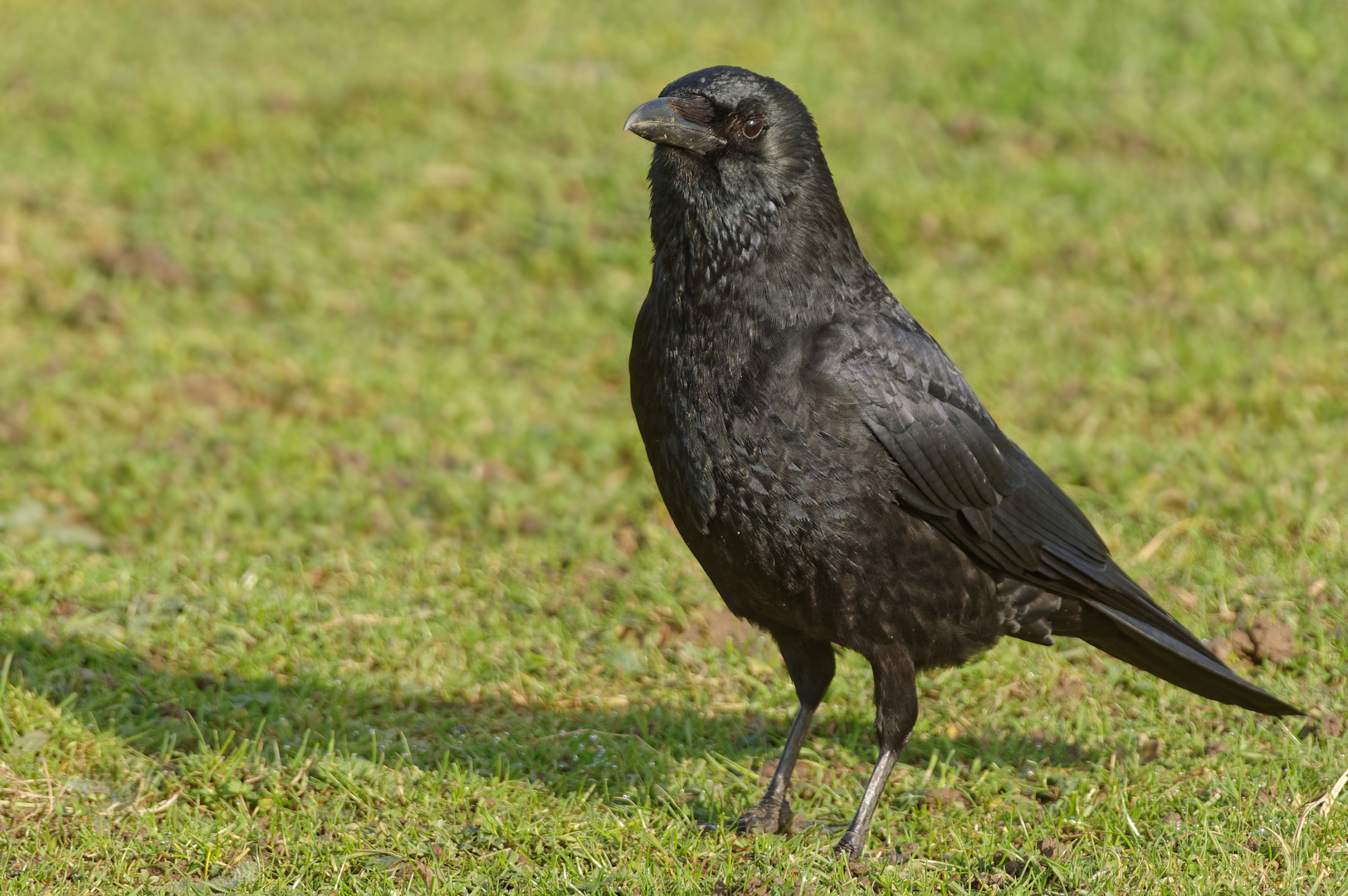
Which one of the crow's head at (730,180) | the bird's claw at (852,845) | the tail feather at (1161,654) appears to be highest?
the crow's head at (730,180)

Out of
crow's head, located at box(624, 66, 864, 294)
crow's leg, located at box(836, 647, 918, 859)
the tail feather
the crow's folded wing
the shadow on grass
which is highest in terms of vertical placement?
crow's head, located at box(624, 66, 864, 294)

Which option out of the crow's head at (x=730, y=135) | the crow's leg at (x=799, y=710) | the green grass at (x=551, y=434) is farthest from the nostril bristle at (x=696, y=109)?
the green grass at (x=551, y=434)

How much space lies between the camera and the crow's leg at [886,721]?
355 cm

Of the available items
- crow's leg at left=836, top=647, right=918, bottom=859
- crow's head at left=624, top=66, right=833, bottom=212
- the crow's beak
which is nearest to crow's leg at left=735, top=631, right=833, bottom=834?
crow's leg at left=836, top=647, right=918, bottom=859

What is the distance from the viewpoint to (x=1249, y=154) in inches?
340

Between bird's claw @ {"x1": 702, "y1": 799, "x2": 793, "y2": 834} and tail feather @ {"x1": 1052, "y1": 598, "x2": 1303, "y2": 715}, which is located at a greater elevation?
tail feather @ {"x1": 1052, "y1": 598, "x2": 1303, "y2": 715}

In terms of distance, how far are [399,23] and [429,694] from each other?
26.2 ft

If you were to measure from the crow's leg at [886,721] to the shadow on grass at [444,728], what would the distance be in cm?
40

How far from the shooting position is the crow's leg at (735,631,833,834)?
3760mm

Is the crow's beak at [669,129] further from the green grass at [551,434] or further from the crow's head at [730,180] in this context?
the green grass at [551,434]

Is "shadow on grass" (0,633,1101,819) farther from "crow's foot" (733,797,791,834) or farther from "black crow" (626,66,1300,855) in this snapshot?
"black crow" (626,66,1300,855)

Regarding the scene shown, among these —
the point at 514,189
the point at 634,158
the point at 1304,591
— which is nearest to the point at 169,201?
the point at 514,189

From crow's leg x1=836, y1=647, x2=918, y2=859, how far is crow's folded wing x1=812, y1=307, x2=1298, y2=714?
0.38 m

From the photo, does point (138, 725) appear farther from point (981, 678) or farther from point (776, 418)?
point (981, 678)
